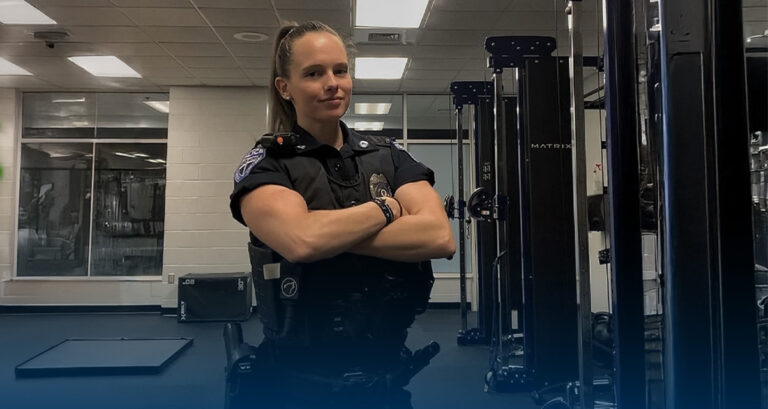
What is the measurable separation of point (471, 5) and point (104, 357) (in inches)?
170

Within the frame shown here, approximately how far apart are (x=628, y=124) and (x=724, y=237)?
0.31 metres

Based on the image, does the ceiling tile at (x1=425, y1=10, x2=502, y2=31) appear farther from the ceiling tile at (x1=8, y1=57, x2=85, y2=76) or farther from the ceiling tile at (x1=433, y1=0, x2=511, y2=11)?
the ceiling tile at (x1=8, y1=57, x2=85, y2=76)

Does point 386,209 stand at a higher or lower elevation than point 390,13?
lower

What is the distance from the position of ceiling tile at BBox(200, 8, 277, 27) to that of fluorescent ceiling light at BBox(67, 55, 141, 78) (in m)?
→ 1.72

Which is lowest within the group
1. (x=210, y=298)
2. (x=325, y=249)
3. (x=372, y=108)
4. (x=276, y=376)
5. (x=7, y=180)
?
(x=210, y=298)

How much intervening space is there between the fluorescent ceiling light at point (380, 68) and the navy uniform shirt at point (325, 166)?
4.23m

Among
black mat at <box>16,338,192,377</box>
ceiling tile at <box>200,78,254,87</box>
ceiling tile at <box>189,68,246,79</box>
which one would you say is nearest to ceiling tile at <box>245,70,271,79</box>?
ceiling tile at <box>189,68,246,79</box>

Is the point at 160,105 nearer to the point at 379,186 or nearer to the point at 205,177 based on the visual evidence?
the point at 205,177

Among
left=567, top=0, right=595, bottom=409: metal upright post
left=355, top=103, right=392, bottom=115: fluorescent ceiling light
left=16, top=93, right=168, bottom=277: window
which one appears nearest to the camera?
left=567, top=0, right=595, bottom=409: metal upright post

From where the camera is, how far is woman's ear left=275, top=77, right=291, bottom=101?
107 cm

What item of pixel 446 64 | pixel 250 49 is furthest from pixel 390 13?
pixel 250 49

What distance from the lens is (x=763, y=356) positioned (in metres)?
2.11

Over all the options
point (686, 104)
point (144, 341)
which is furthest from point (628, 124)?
point (144, 341)

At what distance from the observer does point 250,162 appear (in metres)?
1.03
